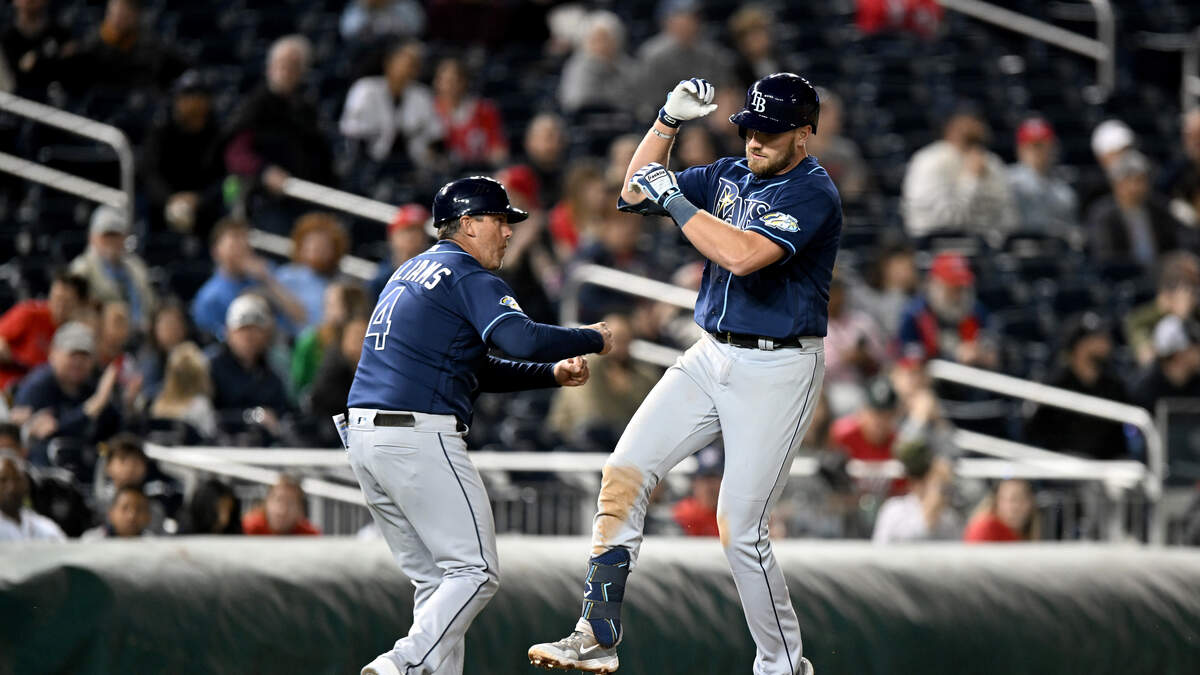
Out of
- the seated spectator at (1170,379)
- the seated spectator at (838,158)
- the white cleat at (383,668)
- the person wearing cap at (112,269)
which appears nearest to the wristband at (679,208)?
the white cleat at (383,668)

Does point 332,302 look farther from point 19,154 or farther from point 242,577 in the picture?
point 242,577

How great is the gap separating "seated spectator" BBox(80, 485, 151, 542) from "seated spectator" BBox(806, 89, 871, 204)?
597cm

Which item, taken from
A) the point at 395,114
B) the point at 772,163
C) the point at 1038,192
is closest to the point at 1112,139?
the point at 1038,192

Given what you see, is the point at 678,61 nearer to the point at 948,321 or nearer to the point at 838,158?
the point at 838,158

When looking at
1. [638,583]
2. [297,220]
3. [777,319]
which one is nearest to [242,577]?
[638,583]

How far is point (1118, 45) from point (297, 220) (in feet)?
26.6

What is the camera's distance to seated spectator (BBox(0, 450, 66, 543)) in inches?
286

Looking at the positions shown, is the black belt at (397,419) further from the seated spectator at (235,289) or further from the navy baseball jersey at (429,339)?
the seated spectator at (235,289)

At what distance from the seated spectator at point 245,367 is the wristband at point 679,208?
14.7ft

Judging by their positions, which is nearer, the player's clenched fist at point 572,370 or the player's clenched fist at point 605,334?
the player's clenched fist at point 605,334

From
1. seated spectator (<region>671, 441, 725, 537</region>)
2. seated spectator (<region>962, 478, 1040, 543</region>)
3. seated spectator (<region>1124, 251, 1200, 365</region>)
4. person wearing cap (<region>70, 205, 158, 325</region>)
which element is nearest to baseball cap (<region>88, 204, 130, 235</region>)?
person wearing cap (<region>70, 205, 158, 325</region>)

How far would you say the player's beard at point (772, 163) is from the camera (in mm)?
5625

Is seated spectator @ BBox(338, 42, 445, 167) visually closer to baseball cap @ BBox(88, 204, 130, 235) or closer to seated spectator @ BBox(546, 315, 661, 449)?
baseball cap @ BBox(88, 204, 130, 235)

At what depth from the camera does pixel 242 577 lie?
6461mm
